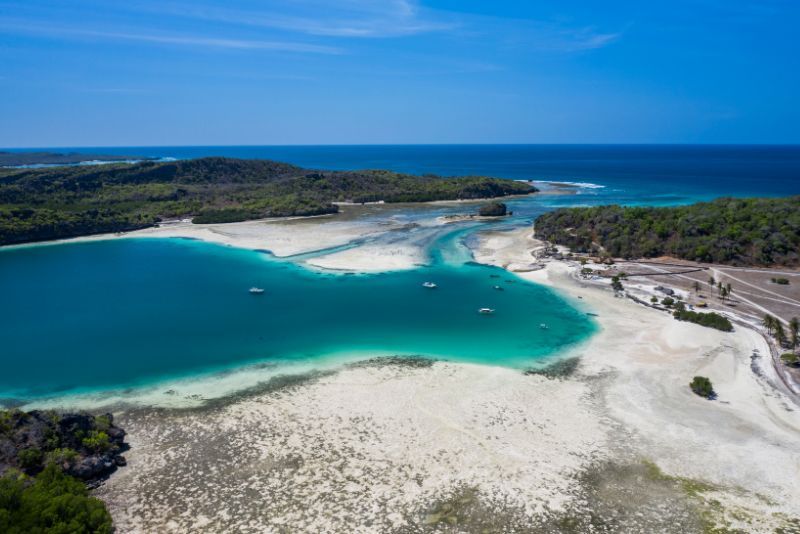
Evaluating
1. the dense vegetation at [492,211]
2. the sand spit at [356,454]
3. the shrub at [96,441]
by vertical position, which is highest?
the dense vegetation at [492,211]

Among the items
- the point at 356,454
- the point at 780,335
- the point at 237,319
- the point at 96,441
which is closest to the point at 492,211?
the point at 780,335

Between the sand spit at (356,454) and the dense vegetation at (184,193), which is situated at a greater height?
the dense vegetation at (184,193)

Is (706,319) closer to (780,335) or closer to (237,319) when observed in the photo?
(780,335)

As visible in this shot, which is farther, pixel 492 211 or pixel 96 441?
pixel 492 211

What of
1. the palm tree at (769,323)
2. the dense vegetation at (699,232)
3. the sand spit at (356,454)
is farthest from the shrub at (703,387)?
the dense vegetation at (699,232)

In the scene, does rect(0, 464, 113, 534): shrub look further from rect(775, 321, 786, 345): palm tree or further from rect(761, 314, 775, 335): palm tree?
rect(761, 314, 775, 335): palm tree

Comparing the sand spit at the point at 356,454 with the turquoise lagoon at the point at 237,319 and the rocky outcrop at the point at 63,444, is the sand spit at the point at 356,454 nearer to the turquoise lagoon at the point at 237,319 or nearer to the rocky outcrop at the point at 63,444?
the rocky outcrop at the point at 63,444
